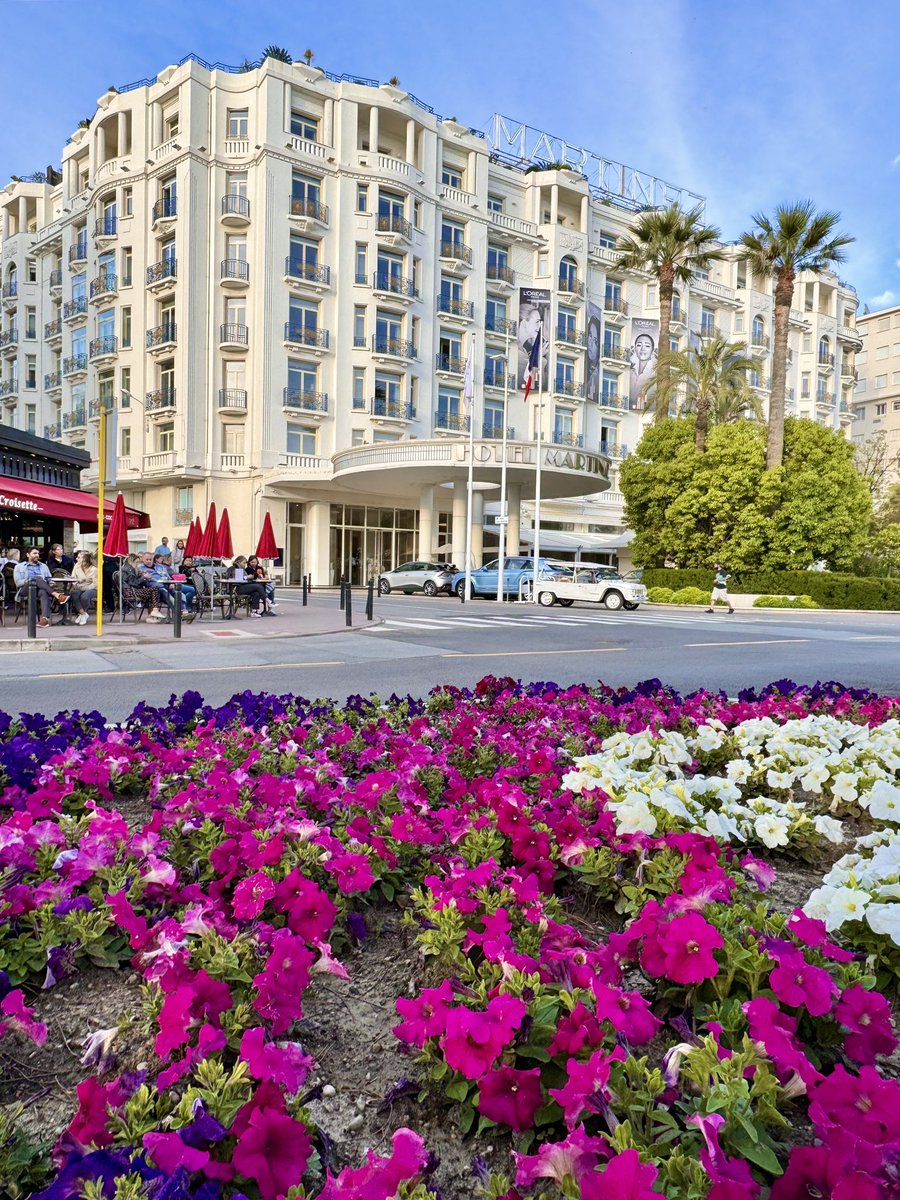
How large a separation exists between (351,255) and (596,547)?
21358 mm

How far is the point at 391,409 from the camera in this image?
4484 cm

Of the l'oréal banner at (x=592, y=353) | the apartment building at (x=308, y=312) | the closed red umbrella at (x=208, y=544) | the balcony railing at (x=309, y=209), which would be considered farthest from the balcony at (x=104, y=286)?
the l'oréal banner at (x=592, y=353)

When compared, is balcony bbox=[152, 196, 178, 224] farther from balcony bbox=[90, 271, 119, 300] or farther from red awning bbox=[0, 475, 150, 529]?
red awning bbox=[0, 475, 150, 529]

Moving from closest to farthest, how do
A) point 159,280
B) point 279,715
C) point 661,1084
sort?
point 661,1084, point 279,715, point 159,280

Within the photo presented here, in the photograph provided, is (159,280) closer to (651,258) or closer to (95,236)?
(95,236)

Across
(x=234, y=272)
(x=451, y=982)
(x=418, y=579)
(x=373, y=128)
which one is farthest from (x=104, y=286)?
(x=451, y=982)

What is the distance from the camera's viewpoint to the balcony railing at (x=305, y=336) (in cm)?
4169

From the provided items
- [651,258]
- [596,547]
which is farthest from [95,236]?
[596,547]

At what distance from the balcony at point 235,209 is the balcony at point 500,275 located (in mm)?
15246

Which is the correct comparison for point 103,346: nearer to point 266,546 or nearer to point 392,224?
point 392,224

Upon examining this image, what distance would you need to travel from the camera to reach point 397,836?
2656 mm

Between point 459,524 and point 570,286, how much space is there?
2300 centimetres

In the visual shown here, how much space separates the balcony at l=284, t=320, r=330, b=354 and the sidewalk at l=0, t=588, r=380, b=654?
25504mm

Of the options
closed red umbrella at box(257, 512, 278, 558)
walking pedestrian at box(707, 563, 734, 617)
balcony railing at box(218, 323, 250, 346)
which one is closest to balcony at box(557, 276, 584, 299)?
balcony railing at box(218, 323, 250, 346)
